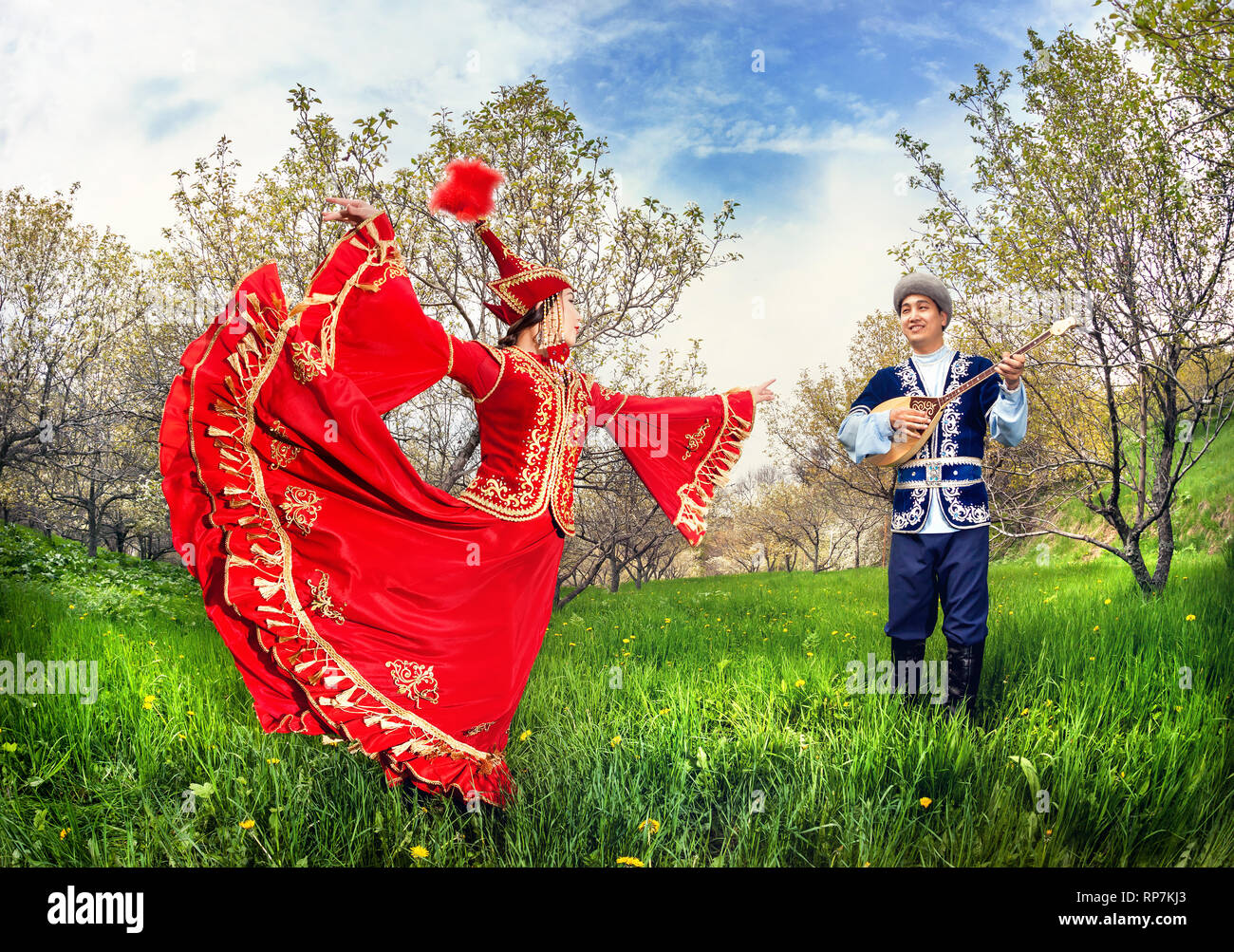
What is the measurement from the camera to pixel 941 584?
11.6ft

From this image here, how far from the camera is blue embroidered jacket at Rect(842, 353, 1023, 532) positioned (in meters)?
3.45

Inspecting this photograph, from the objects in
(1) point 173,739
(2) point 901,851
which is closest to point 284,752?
(1) point 173,739

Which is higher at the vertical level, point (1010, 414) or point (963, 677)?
point (1010, 414)

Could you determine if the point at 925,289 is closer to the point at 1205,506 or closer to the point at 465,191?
the point at 465,191

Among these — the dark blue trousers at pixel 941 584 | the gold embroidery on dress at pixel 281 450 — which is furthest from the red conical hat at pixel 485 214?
the dark blue trousers at pixel 941 584

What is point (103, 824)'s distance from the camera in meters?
2.94

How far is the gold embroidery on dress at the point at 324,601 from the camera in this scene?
3.08m

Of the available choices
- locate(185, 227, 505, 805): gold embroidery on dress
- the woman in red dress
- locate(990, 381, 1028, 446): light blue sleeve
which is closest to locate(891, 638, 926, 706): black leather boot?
locate(990, 381, 1028, 446): light blue sleeve

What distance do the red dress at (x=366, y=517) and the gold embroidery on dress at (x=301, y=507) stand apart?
1 centimetres

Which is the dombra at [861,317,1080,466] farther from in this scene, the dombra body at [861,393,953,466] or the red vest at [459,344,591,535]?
the red vest at [459,344,591,535]

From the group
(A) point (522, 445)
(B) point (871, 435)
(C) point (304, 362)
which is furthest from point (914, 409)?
(C) point (304, 362)

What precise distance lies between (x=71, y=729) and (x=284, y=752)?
1151mm

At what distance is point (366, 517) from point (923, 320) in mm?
2711

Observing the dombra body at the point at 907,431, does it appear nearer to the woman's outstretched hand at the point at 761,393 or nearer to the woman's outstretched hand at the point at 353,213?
the woman's outstretched hand at the point at 761,393
